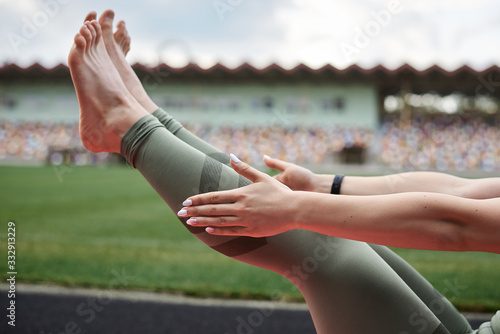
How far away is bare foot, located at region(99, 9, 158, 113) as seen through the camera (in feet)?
3.57

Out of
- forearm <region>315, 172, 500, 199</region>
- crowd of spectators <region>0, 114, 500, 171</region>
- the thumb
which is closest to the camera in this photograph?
the thumb

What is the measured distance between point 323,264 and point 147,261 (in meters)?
1.71

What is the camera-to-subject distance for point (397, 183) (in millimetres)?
995

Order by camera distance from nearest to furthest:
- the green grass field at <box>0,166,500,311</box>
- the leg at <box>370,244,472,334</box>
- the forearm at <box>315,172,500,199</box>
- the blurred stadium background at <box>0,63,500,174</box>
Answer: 1. the leg at <box>370,244,472,334</box>
2. the forearm at <box>315,172,500,199</box>
3. the green grass field at <box>0,166,500,311</box>
4. the blurred stadium background at <box>0,63,500,174</box>

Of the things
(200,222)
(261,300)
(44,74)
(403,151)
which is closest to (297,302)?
(261,300)

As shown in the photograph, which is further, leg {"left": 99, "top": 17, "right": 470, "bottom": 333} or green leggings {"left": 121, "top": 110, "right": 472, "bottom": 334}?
leg {"left": 99, "top": 17, "right": 470, "bottom": 333}

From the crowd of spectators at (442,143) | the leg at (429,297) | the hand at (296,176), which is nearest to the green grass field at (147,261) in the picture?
the hand at (296,176)

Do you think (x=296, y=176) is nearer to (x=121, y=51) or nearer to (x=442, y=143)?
(x=121, y=51)

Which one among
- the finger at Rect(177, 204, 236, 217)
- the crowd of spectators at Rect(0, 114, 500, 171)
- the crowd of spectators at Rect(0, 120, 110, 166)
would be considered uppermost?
the finger at Rect(177, 204, 236, 217)

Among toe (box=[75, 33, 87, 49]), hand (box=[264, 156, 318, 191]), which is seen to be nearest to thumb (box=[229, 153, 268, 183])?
hand (box=[264, 156, 318, 191])

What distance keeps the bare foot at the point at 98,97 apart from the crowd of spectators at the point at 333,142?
10.6m

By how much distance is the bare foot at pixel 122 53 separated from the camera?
3.57 feet

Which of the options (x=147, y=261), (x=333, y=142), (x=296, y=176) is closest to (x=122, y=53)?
(x=296, y=176)

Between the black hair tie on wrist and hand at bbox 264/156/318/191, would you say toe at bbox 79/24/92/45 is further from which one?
the black hair tie on wrist
